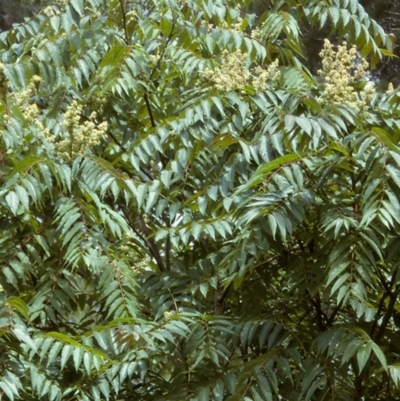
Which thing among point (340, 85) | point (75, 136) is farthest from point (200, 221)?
point (340, 85)

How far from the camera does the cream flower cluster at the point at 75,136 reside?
2783mm

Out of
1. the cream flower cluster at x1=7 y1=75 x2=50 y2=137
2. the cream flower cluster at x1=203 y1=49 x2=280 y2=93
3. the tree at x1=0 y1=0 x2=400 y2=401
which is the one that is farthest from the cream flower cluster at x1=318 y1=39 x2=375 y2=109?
the cream flower cluster at x1=7 y1=75 x2=50 y2=137

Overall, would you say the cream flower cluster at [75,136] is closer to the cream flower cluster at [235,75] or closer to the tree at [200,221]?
the tree at [200,221]

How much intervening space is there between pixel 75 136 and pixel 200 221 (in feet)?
1.73

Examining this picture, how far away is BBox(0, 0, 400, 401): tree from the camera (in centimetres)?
246

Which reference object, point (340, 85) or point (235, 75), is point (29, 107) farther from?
point (340, 85)

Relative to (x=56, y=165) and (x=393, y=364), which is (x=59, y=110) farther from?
(x=393, y=364)

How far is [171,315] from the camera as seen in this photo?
2602 mm

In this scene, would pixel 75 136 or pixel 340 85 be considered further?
pixel 75 136

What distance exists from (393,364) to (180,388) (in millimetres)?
690

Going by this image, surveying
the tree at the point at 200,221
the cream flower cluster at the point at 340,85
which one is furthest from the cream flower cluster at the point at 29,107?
the cream flower cluster at the point at 340,85

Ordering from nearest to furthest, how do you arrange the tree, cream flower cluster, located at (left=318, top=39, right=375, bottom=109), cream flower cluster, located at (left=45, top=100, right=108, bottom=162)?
the tree, cream flower cluster, located at (left=318, top=39, right=375, bottom=109), cream flower cluster, located at (left=45, top=100, right=108, bottom=162)

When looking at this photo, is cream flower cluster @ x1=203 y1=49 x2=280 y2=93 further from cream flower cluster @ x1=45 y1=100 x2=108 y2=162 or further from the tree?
cream flower cluster @ x1=45 y1=100 x2=108 y2=162

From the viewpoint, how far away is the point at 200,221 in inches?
114
